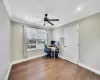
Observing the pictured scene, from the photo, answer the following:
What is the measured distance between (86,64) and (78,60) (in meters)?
0.42

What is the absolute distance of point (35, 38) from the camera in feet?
14.6

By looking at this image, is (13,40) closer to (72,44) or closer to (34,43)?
(34,43)

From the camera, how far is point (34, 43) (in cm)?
439

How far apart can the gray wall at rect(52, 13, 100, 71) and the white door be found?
0.72 feet

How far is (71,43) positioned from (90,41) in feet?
3.45

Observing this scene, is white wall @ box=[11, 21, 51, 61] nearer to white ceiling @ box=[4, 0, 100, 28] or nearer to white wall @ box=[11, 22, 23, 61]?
white wall @ box=[11, 22, 23, 61]

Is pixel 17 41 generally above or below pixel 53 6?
below

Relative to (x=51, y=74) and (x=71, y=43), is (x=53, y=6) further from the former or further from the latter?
(x=51, y=74)

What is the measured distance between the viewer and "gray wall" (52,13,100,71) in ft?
7.82

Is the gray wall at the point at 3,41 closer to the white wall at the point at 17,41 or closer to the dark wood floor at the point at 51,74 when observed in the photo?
the dark wood floor at the point at 51,74

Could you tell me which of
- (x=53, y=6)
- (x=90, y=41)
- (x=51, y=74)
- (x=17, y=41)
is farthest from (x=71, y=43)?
(x=17, y=41)

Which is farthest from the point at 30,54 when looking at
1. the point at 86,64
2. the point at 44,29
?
the point at 86,64

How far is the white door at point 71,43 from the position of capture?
3247mm

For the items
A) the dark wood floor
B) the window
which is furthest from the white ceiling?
the dark wood floor
